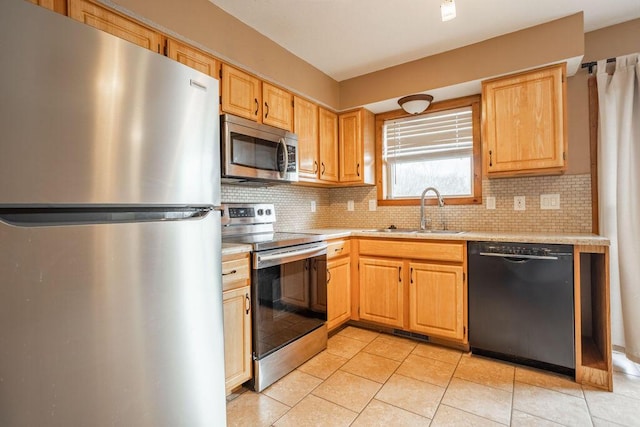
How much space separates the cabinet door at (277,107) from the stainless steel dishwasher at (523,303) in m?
1.75

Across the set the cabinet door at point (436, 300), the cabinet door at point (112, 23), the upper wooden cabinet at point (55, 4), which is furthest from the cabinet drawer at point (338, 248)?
the upper wooden cabinet at point (55, 4)

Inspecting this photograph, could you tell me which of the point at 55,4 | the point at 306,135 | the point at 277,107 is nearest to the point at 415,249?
the point at 306,135

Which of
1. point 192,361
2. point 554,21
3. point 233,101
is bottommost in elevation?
point 192,361

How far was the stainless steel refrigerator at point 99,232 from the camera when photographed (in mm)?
816

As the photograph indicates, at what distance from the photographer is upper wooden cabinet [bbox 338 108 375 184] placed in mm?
3145

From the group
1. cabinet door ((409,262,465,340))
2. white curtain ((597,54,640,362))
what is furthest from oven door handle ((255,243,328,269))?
white curtain ((597,54,640,362))

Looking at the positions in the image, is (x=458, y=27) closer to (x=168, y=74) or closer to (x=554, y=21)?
(x=554, y=21)

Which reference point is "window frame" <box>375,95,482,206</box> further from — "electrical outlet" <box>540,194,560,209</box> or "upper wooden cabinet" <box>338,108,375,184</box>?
"electrical outlet" <box>540,194,560,209</box>

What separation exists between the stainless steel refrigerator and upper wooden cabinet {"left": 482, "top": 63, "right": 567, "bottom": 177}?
7.15 ft

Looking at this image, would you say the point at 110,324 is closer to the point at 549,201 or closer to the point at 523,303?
the point at 523,303

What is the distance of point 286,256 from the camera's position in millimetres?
2047

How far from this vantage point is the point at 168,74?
1139 mm

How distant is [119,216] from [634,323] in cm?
315

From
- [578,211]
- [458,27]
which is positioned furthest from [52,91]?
[578,211]
